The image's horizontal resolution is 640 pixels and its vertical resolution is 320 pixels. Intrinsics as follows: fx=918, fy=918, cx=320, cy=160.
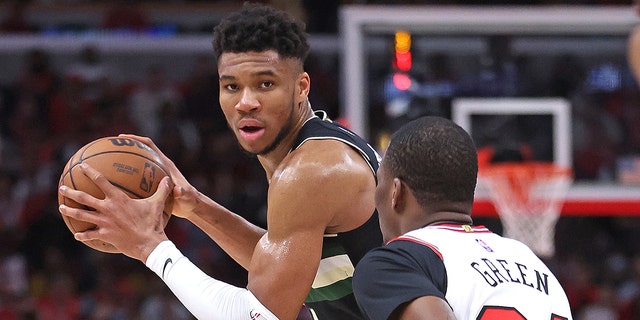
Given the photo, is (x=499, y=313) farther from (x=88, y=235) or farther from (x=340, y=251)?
(x=88, y=235)

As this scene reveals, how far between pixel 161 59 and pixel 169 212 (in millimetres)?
8537

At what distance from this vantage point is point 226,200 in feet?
33.0

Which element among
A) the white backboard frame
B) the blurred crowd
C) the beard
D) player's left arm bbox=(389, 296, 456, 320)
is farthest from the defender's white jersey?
the blurred crowd

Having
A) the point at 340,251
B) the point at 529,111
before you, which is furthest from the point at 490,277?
the point at 529,111

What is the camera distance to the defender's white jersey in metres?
2.38

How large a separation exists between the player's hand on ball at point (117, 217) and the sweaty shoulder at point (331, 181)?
46 centimetres

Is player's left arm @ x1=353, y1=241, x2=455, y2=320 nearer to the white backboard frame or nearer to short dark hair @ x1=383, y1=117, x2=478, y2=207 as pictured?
short dark hair @ x1=383, y1=117, x2=478, y2=207

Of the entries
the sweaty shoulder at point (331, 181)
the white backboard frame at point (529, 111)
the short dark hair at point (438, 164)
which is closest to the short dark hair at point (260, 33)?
the sweaty shoulder at point (331, 181)

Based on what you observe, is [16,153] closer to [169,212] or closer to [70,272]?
[70,272]

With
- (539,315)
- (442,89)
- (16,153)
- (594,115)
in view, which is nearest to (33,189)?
(16,153)

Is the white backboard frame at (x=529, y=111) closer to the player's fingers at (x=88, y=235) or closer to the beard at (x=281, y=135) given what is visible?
the beard at (x=281, y=135)

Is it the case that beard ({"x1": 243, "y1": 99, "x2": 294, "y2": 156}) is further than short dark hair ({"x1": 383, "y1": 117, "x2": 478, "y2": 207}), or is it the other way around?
beard ({"x1": 243, "y1": 99, "x2": 294, "y2": 156})

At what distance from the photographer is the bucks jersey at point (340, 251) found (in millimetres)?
3398

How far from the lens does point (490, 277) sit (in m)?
2.41
